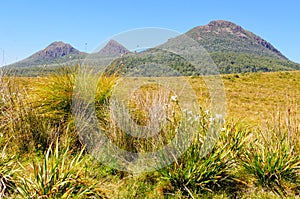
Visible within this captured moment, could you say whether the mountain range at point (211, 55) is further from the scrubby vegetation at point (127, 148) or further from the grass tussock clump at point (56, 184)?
the grass tussock clump at point (56, 184)

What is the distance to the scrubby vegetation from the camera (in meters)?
3.57

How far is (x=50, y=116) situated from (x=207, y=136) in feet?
8.19

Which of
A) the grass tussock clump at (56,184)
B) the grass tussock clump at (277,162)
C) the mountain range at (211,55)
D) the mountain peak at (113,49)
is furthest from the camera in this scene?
the mountain range at (211,55)

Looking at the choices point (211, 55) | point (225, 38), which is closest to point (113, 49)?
point (211, 55)

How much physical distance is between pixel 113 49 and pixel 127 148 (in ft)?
6.78

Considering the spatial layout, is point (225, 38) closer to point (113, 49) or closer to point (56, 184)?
point (113, 49)

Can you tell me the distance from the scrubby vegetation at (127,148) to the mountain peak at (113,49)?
739mm

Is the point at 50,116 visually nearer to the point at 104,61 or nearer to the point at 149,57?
the point at 104,61

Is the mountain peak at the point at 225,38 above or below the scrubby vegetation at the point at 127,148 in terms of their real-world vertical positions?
above

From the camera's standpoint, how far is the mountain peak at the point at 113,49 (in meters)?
5.71

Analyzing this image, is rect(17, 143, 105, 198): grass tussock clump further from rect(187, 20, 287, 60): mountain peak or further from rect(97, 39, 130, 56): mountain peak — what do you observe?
rect(187, 20, 287, 60): mountain peak

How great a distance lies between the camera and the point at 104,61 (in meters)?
6.09

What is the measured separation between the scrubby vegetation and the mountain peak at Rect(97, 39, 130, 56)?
0.74m

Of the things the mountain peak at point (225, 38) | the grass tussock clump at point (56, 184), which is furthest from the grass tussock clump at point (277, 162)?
the mountain peak at point (225, 38)
